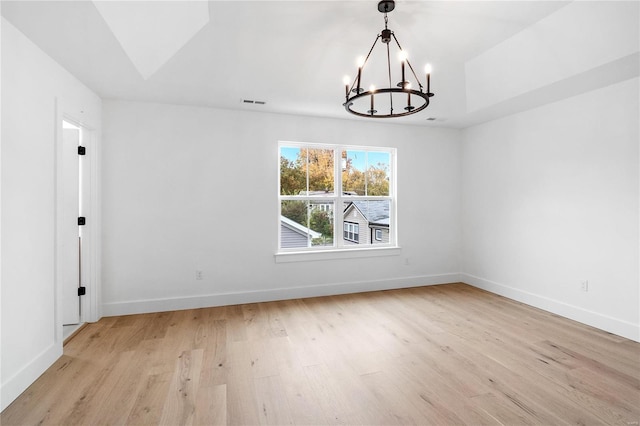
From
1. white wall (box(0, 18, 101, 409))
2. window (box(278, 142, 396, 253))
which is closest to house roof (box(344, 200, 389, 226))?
window (box(278, 142, 396, 253))

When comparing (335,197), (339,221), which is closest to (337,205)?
(335,197)

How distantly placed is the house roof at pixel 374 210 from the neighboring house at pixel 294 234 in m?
0.74

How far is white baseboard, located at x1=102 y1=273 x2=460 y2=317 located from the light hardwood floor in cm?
16

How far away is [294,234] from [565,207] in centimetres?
334

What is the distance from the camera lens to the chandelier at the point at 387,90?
6.72 feet

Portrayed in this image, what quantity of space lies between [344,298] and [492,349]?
1960 mm

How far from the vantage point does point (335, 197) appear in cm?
470

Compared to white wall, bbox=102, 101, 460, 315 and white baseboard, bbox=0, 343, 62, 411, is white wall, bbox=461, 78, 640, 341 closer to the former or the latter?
white wall, bbox=102, 101, 460, 315

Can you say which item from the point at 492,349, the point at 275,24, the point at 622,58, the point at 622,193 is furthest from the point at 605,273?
the point at 275,24

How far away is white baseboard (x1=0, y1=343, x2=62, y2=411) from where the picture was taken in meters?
2.05

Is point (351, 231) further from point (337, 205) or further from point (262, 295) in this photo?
point (262, 295)

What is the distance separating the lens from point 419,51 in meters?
2.69

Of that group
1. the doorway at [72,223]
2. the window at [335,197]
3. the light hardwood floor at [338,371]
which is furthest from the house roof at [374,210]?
the doorway at [72,223]

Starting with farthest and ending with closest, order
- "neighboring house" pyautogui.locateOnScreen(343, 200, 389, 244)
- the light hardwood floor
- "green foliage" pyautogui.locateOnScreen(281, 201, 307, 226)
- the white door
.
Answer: "neighboring house" pyautogui.locateOnScreen(343, 200, 389, 244) → "green foliage" pyautogui.locateOnScreen(281, 201, 307, 226) → the white door → the light hardwood floor
